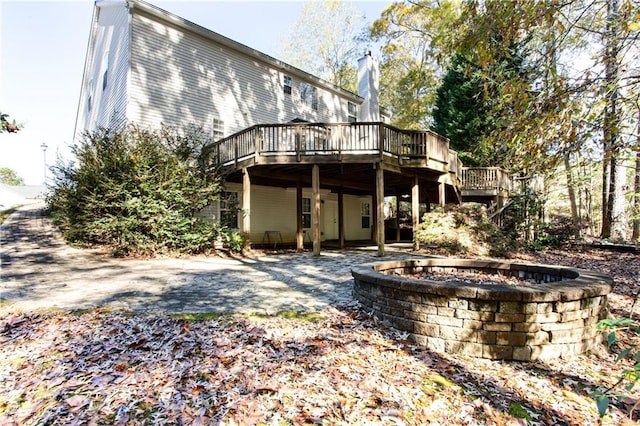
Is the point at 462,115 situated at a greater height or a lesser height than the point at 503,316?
greater

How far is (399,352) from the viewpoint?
3379 mm

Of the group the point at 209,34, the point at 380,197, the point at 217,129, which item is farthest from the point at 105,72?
the point at 380,197

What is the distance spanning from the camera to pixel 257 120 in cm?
1420

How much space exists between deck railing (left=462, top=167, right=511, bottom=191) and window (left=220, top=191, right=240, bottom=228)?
10.0 metres

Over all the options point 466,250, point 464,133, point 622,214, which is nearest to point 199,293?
point 466,250

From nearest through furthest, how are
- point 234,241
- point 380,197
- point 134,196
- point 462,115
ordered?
point 134,196
point 380,197
point 234,241
point 462,115

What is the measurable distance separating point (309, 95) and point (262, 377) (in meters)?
15.1

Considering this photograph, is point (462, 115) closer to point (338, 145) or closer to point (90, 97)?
point (338, 145)

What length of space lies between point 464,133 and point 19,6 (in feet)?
62.9

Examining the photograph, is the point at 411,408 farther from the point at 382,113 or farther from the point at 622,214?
the point at 382,113

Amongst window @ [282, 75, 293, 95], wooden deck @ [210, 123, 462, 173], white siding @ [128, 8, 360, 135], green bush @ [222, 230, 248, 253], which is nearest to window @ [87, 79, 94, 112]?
white siding @ [128, 8, 360, 135]

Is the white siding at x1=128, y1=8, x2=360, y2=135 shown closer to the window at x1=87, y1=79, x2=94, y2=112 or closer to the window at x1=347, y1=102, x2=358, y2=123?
the window at x1=347, y1=102, x2=358, y2=123

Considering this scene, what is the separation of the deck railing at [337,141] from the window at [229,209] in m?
1.40

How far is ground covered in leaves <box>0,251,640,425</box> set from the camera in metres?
2.40
